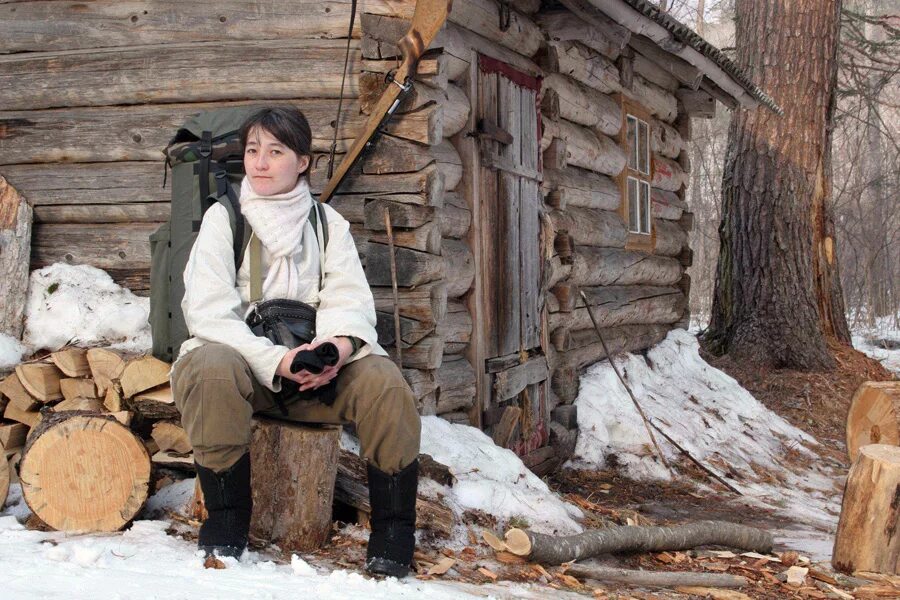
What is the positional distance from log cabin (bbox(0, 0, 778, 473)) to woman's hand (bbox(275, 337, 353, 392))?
1.70 metres

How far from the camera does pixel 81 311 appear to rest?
18.2ft

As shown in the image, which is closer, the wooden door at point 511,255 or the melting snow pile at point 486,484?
the melting snow pile at point 486,484

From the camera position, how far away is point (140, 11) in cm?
584

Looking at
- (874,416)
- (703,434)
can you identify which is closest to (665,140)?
(703,434)

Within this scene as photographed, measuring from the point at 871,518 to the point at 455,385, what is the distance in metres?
2.53

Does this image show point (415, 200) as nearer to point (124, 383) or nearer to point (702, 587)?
point (124, 383)

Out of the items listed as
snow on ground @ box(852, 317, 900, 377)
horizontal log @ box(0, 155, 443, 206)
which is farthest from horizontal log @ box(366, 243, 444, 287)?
snow on ground @ box(852, 317, 900, 377)

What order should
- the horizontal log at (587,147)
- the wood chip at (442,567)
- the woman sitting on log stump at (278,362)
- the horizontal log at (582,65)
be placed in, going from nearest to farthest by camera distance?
the woman sitting on log stump at (278,362) → the wood chip at (442,567) → the horizontal log at (582,65) → the horizontal log at (587,147)

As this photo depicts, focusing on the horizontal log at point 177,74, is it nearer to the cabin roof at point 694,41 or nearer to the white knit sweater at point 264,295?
the white knit sweater at point 264,295

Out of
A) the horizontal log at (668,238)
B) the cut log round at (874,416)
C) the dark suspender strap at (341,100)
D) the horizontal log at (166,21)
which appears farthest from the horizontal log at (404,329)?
the horizontal log at (668,238)

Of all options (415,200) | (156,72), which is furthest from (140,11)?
(415,200)

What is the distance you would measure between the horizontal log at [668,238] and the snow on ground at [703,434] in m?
1.18

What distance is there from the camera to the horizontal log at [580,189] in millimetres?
8031

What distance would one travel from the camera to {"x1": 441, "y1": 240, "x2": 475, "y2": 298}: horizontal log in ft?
20.1
